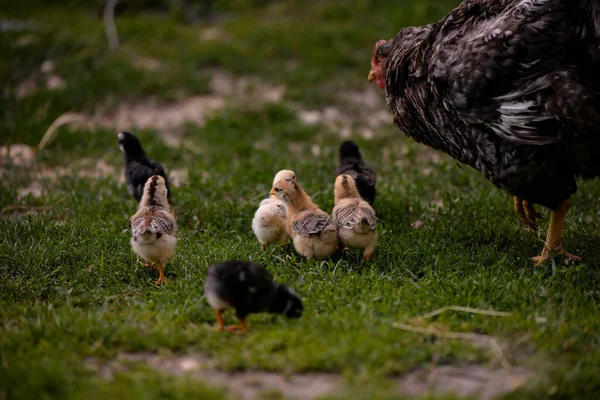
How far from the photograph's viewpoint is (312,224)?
5094 millimetres

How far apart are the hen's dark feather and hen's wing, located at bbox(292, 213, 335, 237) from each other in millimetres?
1300

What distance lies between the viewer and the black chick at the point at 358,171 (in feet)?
20.5

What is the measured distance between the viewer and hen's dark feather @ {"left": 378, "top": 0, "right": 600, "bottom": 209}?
4.51 m

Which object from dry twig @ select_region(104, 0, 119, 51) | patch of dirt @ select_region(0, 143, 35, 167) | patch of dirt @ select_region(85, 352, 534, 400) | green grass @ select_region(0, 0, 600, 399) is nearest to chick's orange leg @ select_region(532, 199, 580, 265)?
green grass @ select_region(0, 0, 600, 399)

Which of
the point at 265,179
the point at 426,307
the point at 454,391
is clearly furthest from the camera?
the point at 265,179

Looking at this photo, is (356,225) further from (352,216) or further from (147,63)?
(147,63)

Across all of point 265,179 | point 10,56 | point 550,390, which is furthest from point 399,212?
point 10,56

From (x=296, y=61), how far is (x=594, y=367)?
8.07 meters

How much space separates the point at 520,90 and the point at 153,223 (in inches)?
116

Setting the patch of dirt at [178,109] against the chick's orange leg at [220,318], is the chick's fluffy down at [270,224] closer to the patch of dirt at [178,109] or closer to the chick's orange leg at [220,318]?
the chick's orange leg at [220,318]

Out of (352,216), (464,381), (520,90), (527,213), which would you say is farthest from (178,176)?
(464,381)

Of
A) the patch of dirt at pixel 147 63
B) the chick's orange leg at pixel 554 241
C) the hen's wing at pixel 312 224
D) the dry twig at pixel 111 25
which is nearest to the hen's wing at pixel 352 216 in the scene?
the hen's wing at pixel 312 224

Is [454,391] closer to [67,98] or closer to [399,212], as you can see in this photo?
[399,212]

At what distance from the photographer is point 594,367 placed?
3684 millimetres
